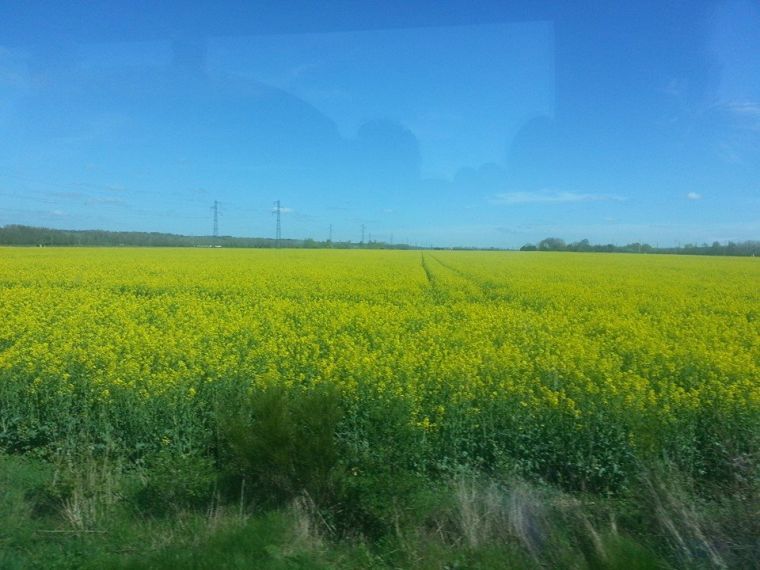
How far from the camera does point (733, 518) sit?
12.6 feet

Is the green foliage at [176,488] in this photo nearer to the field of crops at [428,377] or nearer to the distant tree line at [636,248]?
the field of crops at [428,377]

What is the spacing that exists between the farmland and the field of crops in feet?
0.09

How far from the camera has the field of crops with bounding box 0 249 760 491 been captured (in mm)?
5188

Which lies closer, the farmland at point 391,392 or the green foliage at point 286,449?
the green foliage at point 286,449

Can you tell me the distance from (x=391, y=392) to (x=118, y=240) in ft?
211

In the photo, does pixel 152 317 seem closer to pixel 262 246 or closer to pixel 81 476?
pixel 81 476

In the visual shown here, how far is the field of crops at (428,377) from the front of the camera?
5.19 m

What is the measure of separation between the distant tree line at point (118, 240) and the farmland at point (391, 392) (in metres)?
47.9

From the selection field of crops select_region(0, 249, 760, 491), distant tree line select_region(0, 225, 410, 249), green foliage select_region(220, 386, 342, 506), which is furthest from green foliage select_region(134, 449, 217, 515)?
distant tree line select_region(0, 225, 410, 249)

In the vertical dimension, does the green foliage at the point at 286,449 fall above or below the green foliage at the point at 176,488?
above

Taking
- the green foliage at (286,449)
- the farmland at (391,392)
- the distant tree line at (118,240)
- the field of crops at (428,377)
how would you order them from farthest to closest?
the distant tree line at (118,240) → the field of crops at (428,377) → the farmland at (391,392) → the green foliage at (286,449)

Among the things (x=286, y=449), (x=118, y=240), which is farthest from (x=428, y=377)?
(x=118, y=240)

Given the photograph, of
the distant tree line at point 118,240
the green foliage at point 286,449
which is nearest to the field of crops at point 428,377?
the green foliage at point 286,449

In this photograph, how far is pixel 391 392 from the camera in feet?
19.4
